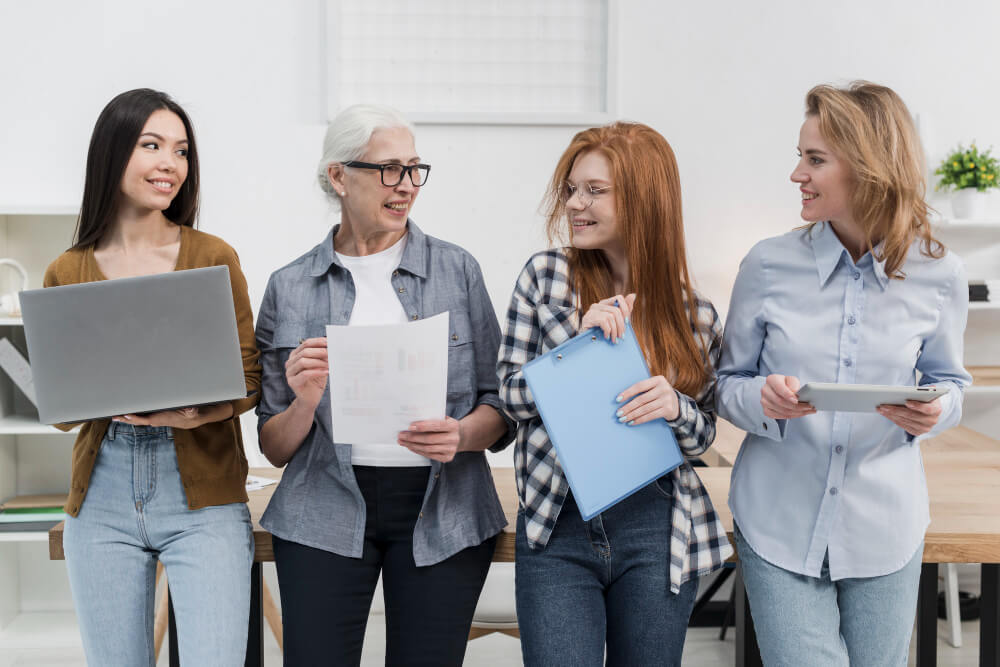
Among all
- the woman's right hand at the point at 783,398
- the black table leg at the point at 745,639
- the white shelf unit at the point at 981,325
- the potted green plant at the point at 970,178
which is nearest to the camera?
the woman's right hand at the point at 783,398

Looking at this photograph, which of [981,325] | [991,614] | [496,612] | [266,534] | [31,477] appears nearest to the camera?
[266,534]

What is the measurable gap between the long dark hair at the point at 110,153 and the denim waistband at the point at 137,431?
1.18ft

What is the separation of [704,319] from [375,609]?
2.40 meters

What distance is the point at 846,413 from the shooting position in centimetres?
147

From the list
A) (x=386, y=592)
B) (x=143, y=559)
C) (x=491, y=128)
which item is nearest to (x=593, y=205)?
(x=386, y=592)

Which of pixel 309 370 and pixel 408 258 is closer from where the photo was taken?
pixel 309 370

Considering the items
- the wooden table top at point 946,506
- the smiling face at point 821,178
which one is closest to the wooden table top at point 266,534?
the wooden table top at point 946,506

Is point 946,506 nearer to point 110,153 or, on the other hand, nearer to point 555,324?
point 555,324

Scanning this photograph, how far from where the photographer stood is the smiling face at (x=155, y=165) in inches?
60.7

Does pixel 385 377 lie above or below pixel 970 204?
below

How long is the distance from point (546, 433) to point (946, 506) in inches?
39.3

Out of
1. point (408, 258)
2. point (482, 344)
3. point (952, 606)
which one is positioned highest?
point (408, 258)

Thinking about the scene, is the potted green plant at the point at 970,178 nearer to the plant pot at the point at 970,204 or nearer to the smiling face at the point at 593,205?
the plant pot at the point at 970,204

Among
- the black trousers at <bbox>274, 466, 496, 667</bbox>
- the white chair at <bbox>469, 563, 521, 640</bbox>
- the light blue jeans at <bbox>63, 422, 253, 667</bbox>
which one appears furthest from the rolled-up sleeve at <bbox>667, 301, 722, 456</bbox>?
the white chair at <bbox>469, 563, 521, 640</bbox>
